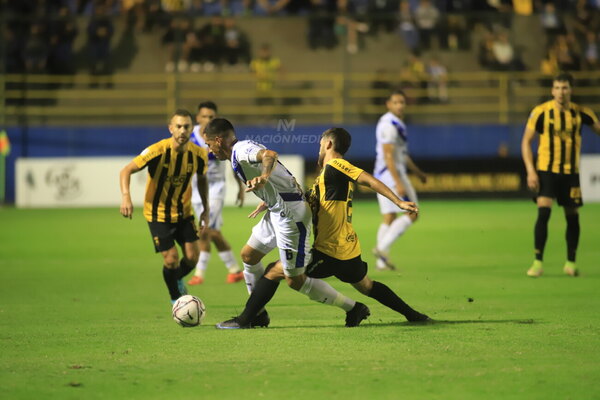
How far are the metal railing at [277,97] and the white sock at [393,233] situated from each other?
14.0 meters

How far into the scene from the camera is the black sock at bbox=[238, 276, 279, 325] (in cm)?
779

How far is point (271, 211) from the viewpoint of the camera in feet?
25.2

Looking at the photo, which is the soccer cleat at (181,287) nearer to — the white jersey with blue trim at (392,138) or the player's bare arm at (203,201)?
the player's bare arm at (203,201)

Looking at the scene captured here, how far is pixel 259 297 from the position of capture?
307 inches

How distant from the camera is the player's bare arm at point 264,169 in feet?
22.8

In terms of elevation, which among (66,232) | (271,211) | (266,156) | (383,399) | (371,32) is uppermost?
(371,32)

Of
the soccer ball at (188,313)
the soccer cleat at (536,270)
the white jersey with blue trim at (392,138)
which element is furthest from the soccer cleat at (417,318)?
the white jersey with blue trim at (392,138)

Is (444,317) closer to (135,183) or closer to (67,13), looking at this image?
(135,183)

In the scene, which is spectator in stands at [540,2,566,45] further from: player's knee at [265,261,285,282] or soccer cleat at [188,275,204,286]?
player's knee at [265,261,285,282]

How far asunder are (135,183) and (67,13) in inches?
279

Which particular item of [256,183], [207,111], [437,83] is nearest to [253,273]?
[256,183]

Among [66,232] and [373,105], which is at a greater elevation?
[373,105]

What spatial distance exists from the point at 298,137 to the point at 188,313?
18667mm

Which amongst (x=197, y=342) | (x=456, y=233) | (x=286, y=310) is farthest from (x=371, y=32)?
(x=197, y=342)
